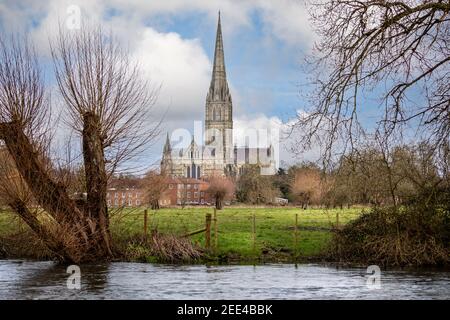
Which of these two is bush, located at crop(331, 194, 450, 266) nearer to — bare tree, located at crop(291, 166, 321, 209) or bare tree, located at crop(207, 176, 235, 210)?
bare tree, located at crop(291, 166, 321, 209)

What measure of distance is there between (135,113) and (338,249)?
32.1 ft

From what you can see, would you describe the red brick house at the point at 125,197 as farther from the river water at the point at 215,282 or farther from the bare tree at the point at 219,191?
the bare tree at the point at 219,191

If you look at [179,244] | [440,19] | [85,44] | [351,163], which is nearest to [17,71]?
[85,44]

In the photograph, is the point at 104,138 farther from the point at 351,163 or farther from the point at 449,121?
the point at 449,121

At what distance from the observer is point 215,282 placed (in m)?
19.9

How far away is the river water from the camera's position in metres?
17.4

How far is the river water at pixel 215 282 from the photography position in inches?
685

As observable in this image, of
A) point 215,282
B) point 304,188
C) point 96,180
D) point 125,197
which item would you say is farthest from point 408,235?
point 304,188

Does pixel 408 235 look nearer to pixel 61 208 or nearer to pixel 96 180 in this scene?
pixel 96 180

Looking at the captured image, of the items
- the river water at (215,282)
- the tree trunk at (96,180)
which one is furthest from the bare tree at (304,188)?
the river water at (215,282)

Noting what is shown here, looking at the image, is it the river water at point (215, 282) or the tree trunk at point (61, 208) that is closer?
the river water at point (215, 282)
